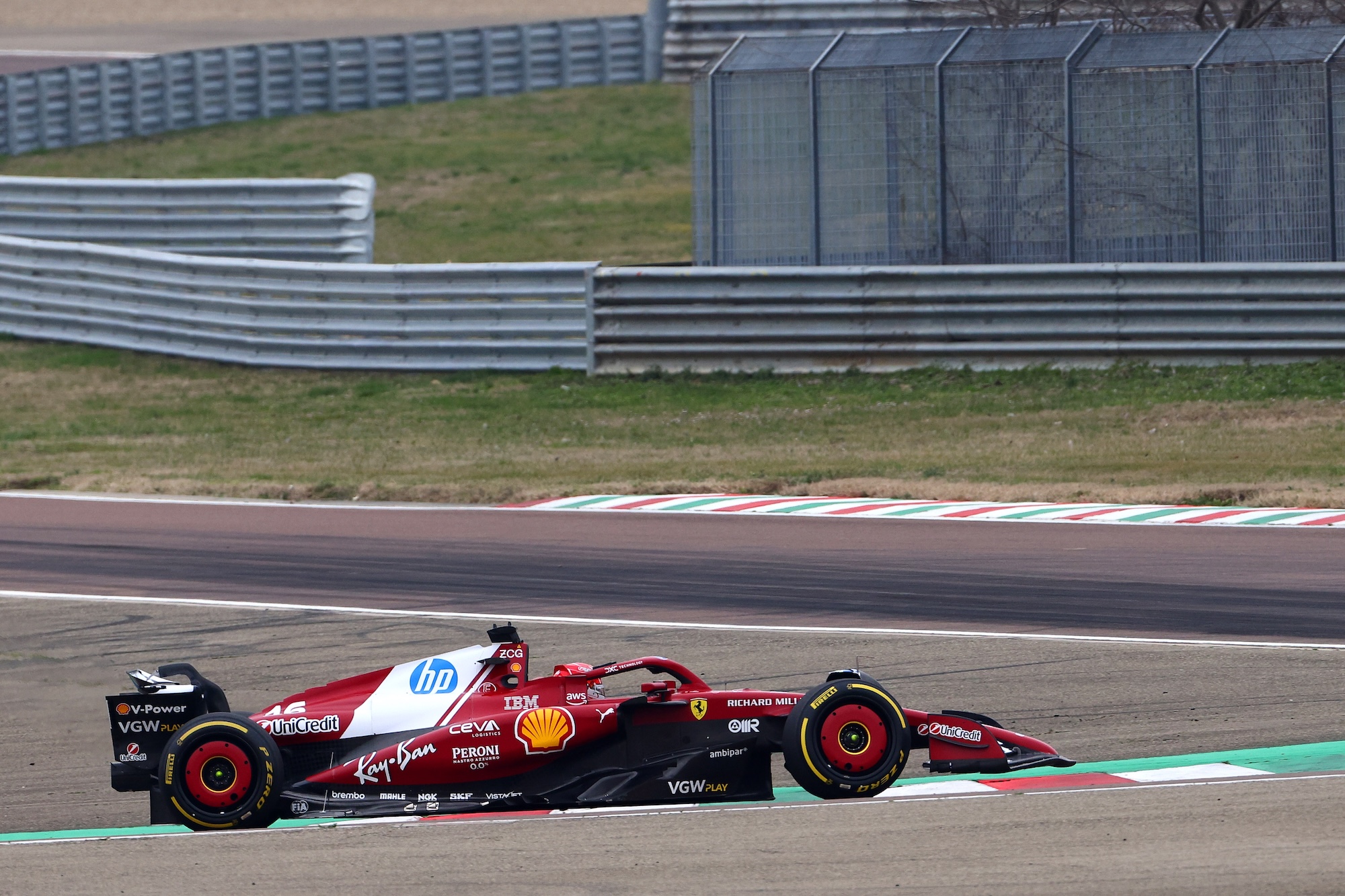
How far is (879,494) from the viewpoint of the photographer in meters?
15.0

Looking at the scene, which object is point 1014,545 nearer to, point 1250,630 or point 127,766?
point 1250,630

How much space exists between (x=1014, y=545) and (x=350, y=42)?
2497 cm

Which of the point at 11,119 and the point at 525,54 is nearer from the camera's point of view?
the point at 11,119

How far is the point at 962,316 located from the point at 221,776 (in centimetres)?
1366

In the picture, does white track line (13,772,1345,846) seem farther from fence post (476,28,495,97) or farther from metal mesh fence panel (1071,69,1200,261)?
fence post (476,28,495,97)

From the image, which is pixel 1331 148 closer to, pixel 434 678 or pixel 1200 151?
pixel 1200 151

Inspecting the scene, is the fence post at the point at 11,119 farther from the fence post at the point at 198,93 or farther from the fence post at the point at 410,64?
the fence post at the point at 410,64

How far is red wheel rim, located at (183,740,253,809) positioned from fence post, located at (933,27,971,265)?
14.6m

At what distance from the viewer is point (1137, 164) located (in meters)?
19.8

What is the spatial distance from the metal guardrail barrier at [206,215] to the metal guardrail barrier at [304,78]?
694 centimetres

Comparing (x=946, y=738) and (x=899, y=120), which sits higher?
(x=899, y=120)

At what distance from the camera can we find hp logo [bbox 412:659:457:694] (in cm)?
774

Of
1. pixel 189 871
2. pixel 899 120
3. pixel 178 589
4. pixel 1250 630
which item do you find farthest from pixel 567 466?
pixel 189 871

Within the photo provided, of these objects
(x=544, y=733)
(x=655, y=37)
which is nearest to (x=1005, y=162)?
(x=544, y=733)
